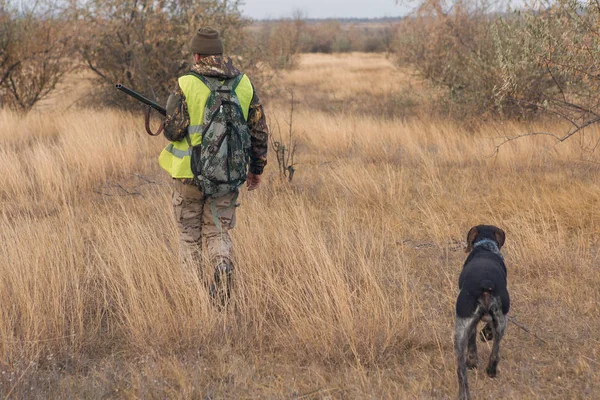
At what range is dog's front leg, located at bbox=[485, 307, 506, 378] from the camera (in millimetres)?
2822

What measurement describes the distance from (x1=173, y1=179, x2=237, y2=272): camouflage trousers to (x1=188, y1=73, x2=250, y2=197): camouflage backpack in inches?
7.8

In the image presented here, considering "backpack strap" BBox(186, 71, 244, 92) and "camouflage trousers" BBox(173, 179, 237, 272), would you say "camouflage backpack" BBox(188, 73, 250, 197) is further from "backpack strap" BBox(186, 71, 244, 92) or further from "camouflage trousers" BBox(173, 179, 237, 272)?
"camouflage trousers" BBox(173, 179, 237, 272)

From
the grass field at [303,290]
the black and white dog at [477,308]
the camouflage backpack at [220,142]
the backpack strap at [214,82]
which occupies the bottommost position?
the grass field at [303,290]

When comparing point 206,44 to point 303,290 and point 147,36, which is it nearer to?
point 303,290

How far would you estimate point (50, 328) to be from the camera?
11.2 ft

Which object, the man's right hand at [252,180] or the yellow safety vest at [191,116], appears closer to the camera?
the yellow safety vest at [191,116]

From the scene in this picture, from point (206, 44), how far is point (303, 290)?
1716 mm

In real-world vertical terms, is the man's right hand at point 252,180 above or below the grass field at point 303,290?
above

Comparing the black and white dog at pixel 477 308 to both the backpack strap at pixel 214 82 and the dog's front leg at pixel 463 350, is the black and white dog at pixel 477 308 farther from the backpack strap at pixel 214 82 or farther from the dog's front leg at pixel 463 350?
the backpack strap at pixel 214 82

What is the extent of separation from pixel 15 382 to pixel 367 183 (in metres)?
4.16

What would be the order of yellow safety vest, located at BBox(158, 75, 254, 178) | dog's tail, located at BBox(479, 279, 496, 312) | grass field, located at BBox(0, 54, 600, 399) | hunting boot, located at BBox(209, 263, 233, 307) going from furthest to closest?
hunting boot, located at BBox(209, 263, 233, 307), yellow safety vest, located at BBox(158, 75, 254, 178), grass field, located at BBox(0, 54, 600, 399), dog's tail, located at BBox(479, 279, 496, 312)

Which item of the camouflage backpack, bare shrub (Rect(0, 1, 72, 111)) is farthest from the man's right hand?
bare shrub (Rect(0, 1, 72, 111))

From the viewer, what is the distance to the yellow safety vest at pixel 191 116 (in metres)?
3.49

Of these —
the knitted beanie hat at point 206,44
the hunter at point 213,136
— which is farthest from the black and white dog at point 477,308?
the knitted beanie hat at point 206,44
